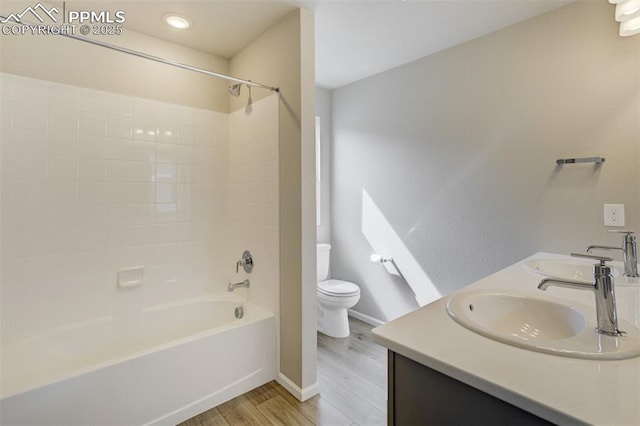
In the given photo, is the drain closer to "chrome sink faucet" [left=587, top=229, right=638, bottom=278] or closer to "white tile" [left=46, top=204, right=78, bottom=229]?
"white tile" [left=46, top=204, right=78, bottom=229]

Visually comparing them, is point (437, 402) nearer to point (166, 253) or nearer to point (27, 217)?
point (166, 253)

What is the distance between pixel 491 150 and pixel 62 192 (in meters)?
2.90

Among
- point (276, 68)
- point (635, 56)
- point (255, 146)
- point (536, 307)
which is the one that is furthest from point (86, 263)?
point (635, 56)

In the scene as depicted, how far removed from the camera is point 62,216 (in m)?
1.89

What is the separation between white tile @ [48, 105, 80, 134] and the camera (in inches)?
73.0

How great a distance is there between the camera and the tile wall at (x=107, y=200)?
1768 millimetres

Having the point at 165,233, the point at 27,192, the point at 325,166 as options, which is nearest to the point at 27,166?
the point at 27,192

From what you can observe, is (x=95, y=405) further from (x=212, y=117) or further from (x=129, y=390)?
(x=212, y=117)

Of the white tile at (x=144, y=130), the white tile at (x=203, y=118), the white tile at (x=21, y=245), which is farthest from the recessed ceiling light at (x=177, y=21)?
the white tile at (x=21, y=245)

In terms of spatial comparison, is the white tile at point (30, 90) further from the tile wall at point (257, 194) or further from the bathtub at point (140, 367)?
the bathtub at point (140, 367)

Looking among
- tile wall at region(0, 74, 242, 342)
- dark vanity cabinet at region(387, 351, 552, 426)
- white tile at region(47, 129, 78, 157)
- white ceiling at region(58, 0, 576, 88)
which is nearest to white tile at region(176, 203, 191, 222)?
tile wall at region(0, 74, 242, 342)

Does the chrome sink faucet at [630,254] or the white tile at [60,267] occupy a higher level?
the chrome sink faucet at [630,254]

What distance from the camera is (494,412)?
2.15ft

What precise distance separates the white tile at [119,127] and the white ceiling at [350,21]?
2.13ft
